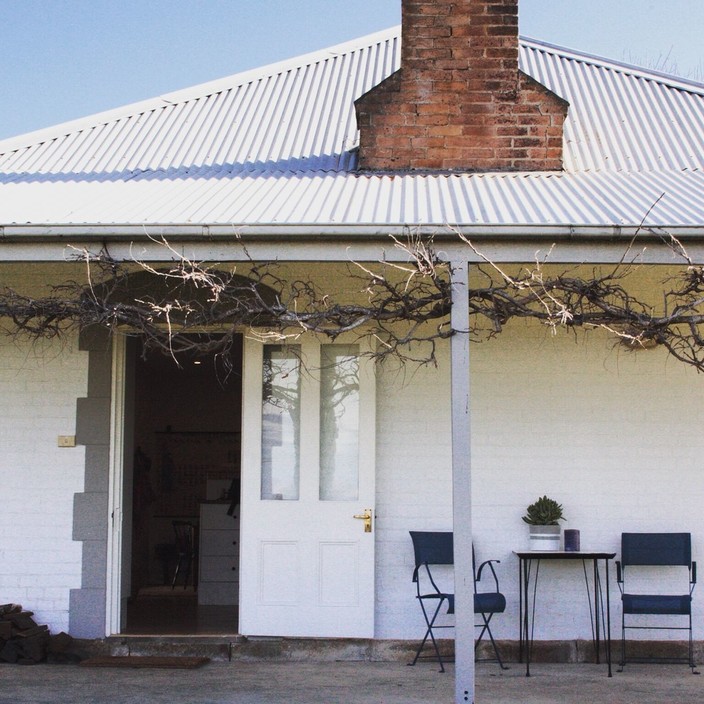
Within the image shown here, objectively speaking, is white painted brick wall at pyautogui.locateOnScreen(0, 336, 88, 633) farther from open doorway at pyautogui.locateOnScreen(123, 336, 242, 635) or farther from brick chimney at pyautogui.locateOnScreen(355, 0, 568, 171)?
brick chimney at pyautogui.locateOnScreen(355, 0, 568, 171)

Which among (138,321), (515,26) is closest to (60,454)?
(138,321)

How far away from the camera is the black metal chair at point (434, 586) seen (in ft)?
22.4

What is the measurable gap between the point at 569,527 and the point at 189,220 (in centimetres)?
334

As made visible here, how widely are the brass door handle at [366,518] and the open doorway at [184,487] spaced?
240 centimetres

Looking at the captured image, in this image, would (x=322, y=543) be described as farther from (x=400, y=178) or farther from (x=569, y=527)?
(x=400, y=178)

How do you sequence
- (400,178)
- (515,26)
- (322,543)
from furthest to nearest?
(515,26)
(400,178)
(322,543)

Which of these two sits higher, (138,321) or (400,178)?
(400,178)

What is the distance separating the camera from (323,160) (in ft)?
27.2

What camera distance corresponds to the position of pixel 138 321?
19.4ft

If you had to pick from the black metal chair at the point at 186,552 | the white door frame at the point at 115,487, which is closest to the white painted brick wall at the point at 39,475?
the white door frame at the point at 115,487

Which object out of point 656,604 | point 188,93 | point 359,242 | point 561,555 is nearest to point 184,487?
point 188,93

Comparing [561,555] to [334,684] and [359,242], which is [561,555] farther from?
[359,242]

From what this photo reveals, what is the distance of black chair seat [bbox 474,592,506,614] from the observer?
6.63 m

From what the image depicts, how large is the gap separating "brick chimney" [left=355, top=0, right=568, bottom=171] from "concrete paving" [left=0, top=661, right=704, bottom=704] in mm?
3642
